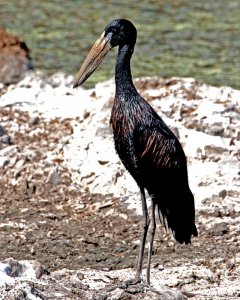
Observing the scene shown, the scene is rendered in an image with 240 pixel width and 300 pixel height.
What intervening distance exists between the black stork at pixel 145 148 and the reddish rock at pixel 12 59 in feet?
14.5

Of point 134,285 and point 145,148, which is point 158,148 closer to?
point 145,148

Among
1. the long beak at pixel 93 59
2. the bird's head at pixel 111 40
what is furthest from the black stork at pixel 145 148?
the long beak at pixel 93 59

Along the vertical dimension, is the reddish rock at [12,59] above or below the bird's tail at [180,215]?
above

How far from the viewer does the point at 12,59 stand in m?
12.6

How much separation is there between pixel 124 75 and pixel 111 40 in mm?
393

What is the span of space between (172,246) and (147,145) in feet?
5.15

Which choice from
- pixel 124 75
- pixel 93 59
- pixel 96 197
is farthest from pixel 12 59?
pixel 124 75

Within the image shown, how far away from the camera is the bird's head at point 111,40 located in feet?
26.0

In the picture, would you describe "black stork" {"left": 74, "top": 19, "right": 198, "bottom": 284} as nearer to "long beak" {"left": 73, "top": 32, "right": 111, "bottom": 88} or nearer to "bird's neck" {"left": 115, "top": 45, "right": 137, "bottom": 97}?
"bird's neck" {"left": 115, "top": 45, "right": 137, "bottom": 97}

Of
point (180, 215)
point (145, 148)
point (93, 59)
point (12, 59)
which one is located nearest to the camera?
point (145, 148)

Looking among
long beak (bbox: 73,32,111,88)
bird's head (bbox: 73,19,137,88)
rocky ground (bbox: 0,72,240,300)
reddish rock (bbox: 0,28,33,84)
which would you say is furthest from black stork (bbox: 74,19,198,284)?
reddish rock (bbox: 0,28,33,84)

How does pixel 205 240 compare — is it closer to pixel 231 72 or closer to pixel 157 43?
pixel 231 72

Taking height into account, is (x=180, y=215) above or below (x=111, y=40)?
below

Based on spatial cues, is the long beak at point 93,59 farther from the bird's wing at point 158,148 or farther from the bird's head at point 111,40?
the bird's wing at point 158,148
